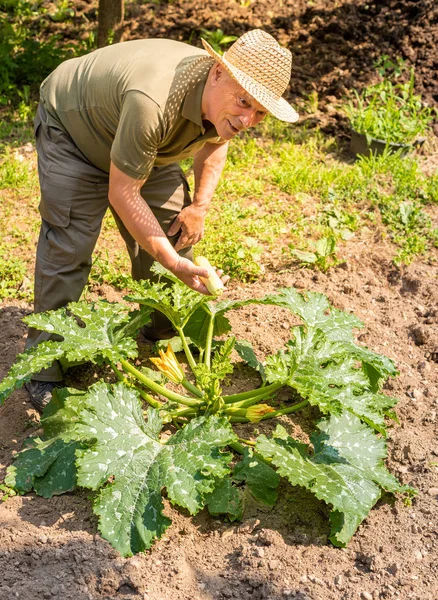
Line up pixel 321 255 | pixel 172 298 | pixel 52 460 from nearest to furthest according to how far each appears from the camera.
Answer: pixel 52 460 < pixel 172 298 < pixel 321 255

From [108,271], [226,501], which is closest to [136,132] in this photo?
[226,501]

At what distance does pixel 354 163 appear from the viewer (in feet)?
19.7

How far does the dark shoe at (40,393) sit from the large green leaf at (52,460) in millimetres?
266

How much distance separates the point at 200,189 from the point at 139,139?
829 mm

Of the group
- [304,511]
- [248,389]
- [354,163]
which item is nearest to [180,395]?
[248,389]

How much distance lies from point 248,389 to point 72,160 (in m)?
1.43

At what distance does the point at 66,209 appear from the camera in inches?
142

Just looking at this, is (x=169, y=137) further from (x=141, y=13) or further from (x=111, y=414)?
(x=141, y=13)

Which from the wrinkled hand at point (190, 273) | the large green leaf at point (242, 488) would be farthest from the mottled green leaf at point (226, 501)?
the wrinkled hand at point (190, 273)

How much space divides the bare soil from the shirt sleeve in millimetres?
1321

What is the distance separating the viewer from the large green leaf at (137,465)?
9.57 ft

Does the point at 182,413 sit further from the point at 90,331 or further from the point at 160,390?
the point at 90,331

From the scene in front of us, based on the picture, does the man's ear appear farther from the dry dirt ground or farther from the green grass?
the green grass

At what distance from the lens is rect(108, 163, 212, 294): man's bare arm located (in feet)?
10.6
